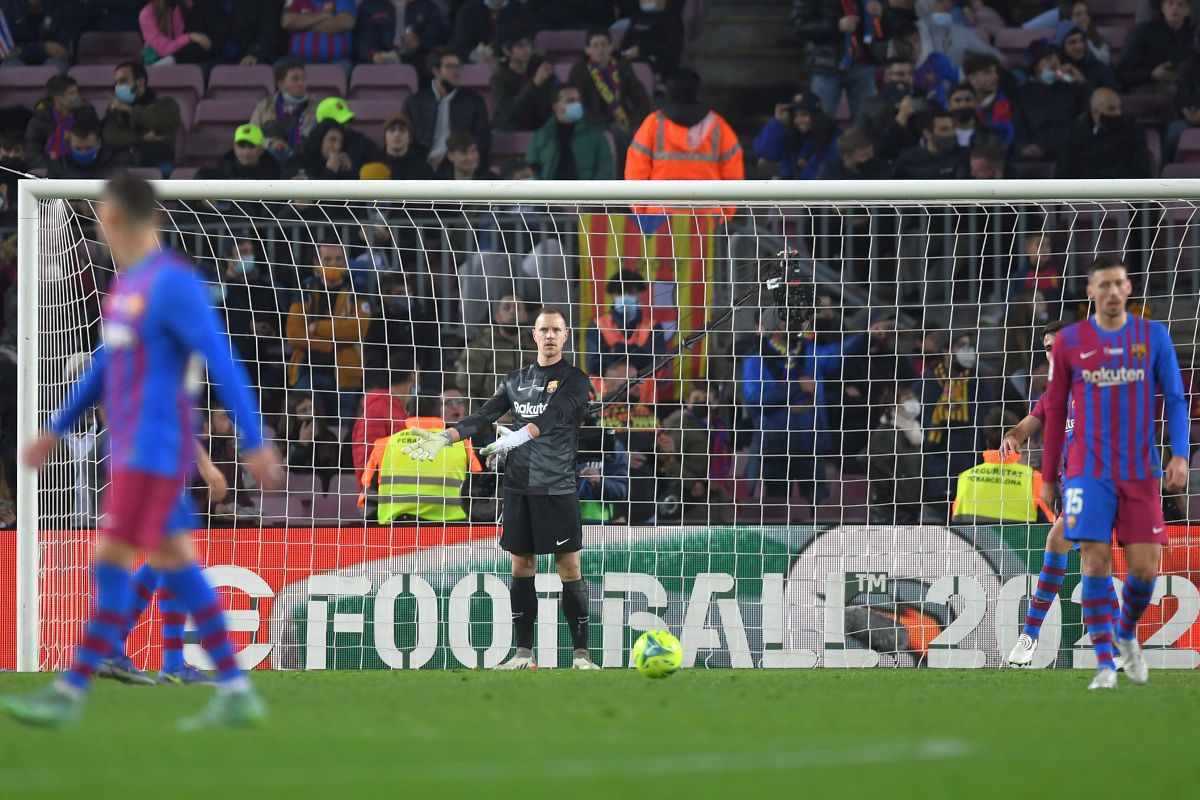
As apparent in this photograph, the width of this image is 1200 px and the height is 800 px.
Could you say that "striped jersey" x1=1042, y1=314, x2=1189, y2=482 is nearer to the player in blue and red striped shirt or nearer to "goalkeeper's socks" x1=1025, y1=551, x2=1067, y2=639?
the player in blue and red striped shirt

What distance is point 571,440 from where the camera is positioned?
10.3m

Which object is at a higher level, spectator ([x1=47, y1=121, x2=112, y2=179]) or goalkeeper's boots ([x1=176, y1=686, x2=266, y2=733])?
spectator ([x1=47, y1=121, x2=112, y2=179])

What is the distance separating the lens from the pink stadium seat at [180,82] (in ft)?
55.4

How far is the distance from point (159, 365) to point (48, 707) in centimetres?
125

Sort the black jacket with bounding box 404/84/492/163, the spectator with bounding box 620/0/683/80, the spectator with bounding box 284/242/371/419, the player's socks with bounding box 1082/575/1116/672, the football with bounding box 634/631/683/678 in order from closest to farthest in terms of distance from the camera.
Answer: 1. the player's socks with bounding box 1082/575/1116/672
2. the football with bounding box 634/631/683/678
3. the spectator with bounding box 284/242/371/419
4. the black jacket with bounding box 404/84/492/163
5. the spectator with bounding box 620/0/683/80

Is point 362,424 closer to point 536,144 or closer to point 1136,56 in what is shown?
point 536,144

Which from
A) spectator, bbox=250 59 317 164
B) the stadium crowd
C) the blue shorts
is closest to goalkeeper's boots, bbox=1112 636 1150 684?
the blue shorts

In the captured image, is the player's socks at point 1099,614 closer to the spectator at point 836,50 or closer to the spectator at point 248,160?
the spectator at point 836,50

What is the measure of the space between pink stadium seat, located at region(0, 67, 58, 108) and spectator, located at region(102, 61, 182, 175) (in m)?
1.20

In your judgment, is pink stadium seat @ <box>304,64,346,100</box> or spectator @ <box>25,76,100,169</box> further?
pink stadium seat @ <box>304,64,346,100</box>

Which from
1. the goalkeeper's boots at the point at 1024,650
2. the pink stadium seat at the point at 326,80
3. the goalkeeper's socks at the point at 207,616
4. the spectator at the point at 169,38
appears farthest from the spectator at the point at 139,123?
the goalkeeper's socks at the point at 207,616

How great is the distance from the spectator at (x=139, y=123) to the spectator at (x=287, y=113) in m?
0.88

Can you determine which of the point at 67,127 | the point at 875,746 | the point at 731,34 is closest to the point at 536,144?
the point at 731,34

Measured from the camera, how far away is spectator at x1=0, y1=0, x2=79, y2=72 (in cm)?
1720
